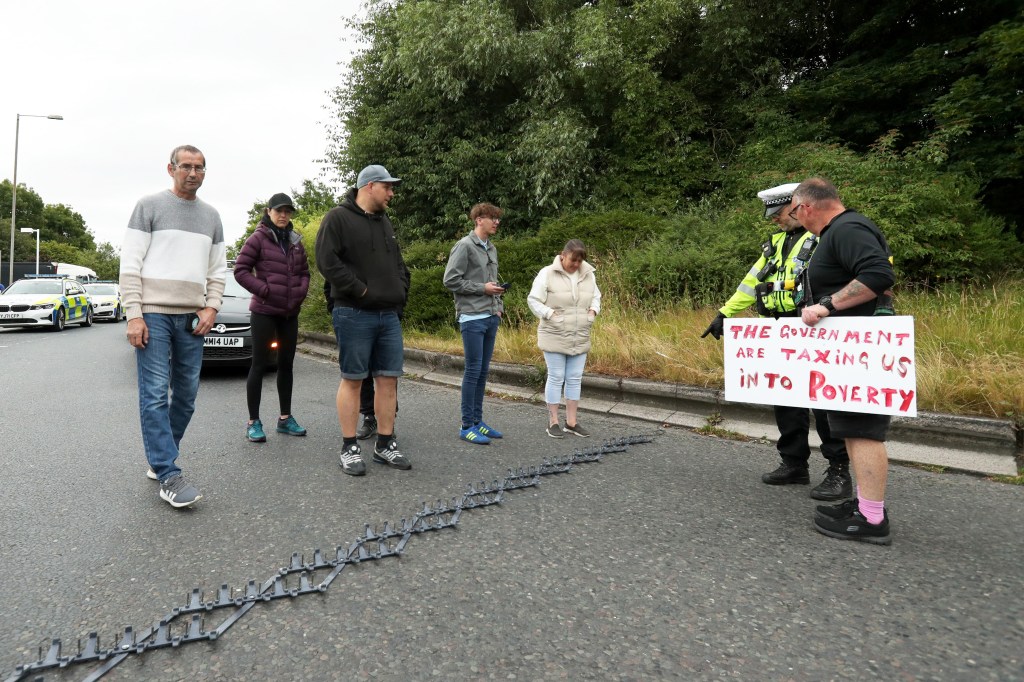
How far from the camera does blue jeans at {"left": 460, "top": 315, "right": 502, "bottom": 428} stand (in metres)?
5.66

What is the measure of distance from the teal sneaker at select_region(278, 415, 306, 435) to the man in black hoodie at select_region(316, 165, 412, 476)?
1239mm

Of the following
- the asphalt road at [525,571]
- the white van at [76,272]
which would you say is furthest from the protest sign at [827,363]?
the white van at [76,272]

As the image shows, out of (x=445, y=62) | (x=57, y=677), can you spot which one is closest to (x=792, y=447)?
(x=57, y=677)

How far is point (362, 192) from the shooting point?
4605 mm

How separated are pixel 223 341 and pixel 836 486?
305 inches

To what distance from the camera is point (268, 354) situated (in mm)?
5711

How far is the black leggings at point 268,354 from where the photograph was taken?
5.58 metres

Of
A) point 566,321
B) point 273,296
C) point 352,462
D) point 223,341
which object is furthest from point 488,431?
point 223,341

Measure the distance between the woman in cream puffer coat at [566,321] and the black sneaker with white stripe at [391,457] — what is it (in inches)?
62.0

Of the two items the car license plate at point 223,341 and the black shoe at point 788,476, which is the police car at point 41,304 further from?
the black shoe at point 788,476

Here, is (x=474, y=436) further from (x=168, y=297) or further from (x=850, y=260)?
(x=850, y=260)

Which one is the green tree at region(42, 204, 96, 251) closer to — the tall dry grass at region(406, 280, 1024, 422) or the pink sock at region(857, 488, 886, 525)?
the tall dry grass at region(406, 280, 1024, 422)

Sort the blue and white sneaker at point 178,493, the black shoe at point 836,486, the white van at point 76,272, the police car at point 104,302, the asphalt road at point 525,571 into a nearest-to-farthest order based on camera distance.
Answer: the asphalt road at point 525,571 < the blue and white sneaker at point 178,493 < the black shoe at point 836,486 < the police car at point 104,302 < the white van at point 76,272

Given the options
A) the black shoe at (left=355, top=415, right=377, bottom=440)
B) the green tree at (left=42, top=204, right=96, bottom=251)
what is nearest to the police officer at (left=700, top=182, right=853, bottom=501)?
the black shoe at (left=355, top=415, right=377, bottom=440)
